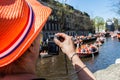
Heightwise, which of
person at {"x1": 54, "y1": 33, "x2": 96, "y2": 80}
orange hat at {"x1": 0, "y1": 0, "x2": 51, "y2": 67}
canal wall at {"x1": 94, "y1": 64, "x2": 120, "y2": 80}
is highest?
orange hat at {"x1": 0, "y1": 0, "x2": 51, "y2": 67}

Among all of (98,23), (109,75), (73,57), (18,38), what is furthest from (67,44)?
(98,23)

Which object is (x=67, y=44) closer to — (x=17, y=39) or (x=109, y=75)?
(x=17, y=39)

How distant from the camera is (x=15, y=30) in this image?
1.22 m

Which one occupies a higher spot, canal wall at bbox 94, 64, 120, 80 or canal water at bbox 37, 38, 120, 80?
canal wall at bbox 94, 64, 120, 80

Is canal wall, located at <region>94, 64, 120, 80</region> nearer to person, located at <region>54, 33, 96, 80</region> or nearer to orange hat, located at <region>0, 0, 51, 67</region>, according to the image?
person, located at <region>54, 33, 96, 80</region>

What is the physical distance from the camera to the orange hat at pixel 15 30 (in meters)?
1.22

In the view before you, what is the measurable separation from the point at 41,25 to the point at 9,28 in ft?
0.43

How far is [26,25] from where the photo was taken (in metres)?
1.26

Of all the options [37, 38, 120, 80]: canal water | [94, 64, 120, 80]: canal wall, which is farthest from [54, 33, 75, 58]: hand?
[37, 38, 120, 80]: canal water

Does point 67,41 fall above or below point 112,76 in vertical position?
above

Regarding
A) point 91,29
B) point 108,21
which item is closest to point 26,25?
point 91,29

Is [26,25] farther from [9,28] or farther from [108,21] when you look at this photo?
[108,21]

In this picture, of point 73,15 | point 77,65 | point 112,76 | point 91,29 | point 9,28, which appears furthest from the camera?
point 91,29

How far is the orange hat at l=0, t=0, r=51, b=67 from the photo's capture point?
1217 millimetres
